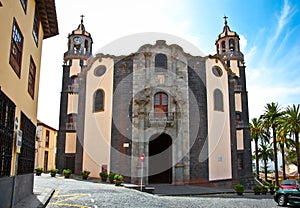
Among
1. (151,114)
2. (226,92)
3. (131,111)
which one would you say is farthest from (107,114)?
(226,92)

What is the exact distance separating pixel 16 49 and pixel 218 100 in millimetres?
21429

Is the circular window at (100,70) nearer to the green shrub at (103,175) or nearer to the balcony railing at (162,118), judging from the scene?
the balcony railing at (162,118)

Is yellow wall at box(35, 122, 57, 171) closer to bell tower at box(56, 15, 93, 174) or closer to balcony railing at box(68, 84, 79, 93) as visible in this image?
bell tower at box(56, 15, 93, 174)

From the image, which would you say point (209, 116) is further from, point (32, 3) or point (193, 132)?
point (32, 3)

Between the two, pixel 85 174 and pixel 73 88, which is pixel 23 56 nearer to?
pixel 85 174

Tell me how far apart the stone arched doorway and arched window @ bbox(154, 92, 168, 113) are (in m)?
2.22

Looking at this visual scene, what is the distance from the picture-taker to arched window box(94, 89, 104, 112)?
28500 millimetres

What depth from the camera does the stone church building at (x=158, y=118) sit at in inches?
1040

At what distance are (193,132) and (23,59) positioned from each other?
17.5 m

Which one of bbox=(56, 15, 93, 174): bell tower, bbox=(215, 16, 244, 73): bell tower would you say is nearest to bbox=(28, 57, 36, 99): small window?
bbox=(56, 15, 93, 174): bell tower

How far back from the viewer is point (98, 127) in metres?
28.0

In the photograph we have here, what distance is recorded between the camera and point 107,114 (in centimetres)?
2780

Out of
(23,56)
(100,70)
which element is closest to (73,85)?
(100,70)

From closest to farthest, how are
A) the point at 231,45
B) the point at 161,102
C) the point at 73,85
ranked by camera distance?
1. the point at 161,102
2. the point at 73,85
3. the point at 231,45
